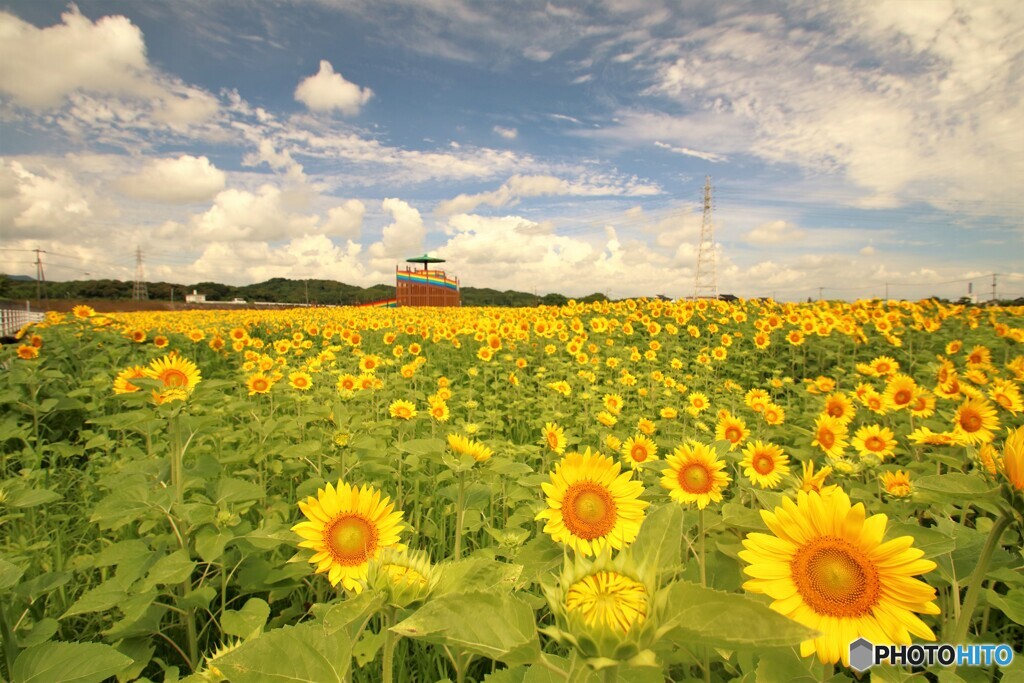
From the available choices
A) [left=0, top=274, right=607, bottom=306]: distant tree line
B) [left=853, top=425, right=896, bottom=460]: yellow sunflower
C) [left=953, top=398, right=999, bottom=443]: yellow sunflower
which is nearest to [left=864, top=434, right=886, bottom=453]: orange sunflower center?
[left=853, top=425, right=896, bottom=460]: yellow sunflower

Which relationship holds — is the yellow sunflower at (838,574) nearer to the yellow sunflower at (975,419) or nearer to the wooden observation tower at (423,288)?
the yellow sunflower at (975,419)

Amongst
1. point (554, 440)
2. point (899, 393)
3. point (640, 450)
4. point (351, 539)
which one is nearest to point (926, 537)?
point (351, 539)

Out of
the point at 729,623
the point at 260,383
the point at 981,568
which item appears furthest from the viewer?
the point at 260,383

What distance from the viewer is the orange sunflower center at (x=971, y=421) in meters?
2.55

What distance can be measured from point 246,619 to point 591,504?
1186 mm

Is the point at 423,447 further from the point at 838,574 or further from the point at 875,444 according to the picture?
the point at 875,444

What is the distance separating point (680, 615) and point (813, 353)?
874 centimetres

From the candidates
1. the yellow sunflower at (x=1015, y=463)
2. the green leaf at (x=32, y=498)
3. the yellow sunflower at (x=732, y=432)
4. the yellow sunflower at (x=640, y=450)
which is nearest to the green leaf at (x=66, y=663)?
the green leaf at (x=32, y=498)

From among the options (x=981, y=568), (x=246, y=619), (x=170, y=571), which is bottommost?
(x=246, y=619)

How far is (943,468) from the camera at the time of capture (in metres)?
2.74

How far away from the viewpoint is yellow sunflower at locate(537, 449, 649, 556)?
1.39 meters

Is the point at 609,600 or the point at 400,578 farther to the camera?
the point at 400,578

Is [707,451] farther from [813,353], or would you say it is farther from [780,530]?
[813,353]
